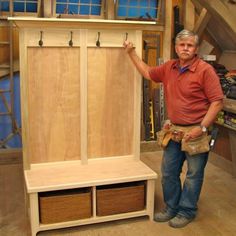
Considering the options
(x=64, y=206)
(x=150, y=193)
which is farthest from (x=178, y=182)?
(x=64, y=206)

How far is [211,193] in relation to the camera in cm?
345

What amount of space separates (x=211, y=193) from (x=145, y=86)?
1671 millimetres

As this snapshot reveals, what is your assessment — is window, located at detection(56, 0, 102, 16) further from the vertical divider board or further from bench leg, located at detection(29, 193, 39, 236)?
bench leg, located at detection(29, 193, 39, 236)

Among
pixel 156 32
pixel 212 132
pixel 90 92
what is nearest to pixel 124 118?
pixel 90 92

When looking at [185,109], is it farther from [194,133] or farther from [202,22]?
[202,22]

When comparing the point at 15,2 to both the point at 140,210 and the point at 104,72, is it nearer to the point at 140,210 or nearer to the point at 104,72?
the point at 104,72

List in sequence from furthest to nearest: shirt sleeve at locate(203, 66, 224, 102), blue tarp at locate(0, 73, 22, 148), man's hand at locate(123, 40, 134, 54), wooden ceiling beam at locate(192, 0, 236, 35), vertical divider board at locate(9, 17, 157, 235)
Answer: blue tarp at locate(0, 73, 22, 148), wooden ceiling beam at locate(192, 0, 236, 35), man's hand at locate(123, 40, 134, 54), vertical divider board at locate(9, 17, 157, 235), shirt sleeve at locate(203, 66, 224, 102)

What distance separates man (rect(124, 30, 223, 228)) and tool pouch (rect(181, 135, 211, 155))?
0.03 metres

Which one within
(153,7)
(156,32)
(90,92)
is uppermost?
(153,7)

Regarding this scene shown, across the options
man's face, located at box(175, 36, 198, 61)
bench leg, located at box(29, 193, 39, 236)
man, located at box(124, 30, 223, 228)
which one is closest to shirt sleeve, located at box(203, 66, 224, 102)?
man, located at box(124, 30, 223, 228)

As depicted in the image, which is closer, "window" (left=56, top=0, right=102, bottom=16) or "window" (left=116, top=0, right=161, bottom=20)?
"window" (left=56, top=0, right=102, bottom=16)

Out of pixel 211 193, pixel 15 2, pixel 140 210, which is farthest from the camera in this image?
pixel 15 2

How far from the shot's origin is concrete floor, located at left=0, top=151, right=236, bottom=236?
8.84 feet

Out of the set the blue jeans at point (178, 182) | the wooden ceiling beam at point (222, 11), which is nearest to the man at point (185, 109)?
the blue jeans at point (178, 182)
